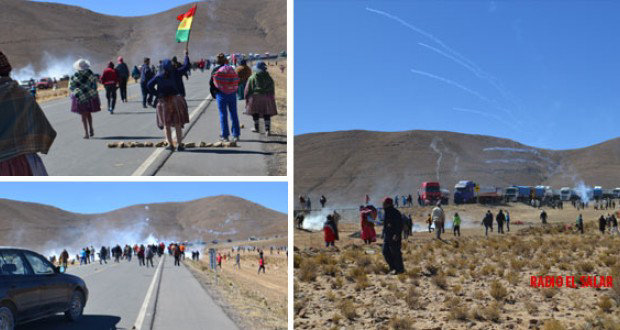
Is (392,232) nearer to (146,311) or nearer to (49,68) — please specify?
(146,311)

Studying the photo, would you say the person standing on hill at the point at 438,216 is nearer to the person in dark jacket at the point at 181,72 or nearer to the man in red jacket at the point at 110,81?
the man in red jacket at the point at 110,81

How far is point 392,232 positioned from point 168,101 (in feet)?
17.2

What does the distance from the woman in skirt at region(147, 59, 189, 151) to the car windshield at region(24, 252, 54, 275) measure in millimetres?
2837

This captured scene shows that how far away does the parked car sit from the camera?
835 cm

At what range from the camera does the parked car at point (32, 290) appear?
8352 mm

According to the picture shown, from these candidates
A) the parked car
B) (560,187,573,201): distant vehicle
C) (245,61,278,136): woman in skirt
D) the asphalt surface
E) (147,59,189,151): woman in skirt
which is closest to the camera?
the parked car

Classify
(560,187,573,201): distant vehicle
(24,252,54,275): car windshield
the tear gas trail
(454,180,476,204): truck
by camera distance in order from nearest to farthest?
(24,252,54,275): car windshield, (454,180,476,204): truck, (560,187,573,201): distant vehicle, the tear gas trail

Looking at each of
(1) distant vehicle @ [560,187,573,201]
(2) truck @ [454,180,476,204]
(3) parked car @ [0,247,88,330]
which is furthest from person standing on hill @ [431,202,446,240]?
(1) distant vehicle @ [560,187,573,201]

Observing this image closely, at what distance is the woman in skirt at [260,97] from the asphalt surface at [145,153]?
0.45m

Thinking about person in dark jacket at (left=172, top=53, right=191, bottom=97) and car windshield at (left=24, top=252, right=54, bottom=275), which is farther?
person in dark jacket at (left=172, top=53, right=191, bottom=97)

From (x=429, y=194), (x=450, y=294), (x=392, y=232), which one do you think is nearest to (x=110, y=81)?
(x=392, y=232)

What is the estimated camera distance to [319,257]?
19.4 metres

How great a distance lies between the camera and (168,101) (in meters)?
11.4

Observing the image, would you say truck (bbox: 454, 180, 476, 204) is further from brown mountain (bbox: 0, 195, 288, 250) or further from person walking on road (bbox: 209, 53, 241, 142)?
person walking on road (bbox: 209, 53, 241, 142)
